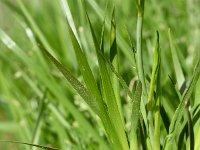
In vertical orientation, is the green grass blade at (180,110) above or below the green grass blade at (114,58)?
below

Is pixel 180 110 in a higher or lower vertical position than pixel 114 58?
lower

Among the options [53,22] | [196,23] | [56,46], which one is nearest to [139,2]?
[196,23]

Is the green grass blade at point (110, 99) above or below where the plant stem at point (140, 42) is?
below

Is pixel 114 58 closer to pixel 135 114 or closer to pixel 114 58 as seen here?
pixel 114 58

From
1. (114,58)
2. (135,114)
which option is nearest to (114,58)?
(114,58)

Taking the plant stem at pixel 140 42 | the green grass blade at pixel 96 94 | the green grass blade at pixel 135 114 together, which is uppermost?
the plant stem at pixel 140 42

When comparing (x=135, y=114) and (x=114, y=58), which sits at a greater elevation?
(x=114, y=58)

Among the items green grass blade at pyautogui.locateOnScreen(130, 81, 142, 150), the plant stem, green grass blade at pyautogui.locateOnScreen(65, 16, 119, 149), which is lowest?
green grass blade at pyautogui.locateOnScreen(130, 81, 142, 150)

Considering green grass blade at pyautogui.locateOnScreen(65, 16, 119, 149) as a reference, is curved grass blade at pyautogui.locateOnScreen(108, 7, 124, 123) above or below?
above

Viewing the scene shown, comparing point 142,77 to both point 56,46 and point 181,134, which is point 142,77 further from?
point 56,46
